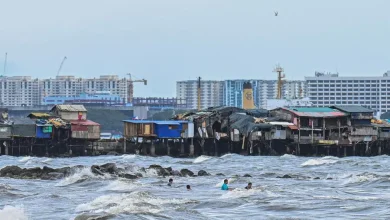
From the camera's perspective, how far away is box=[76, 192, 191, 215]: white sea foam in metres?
45.5

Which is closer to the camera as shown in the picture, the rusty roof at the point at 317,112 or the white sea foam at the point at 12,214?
the white sea foam at the point at 12,214

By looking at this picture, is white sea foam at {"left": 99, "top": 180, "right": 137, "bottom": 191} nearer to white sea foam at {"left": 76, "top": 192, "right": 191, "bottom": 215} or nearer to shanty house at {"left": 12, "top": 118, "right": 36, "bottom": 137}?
white sea foam at {"left": 76, "top": 192, "right": 191, "bottom": 215}

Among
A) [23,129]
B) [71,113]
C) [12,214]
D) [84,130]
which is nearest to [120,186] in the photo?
[12,214]

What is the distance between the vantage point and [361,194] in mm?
55750

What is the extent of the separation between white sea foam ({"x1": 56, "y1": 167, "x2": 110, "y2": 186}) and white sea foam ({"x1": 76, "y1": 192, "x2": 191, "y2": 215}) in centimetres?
1316

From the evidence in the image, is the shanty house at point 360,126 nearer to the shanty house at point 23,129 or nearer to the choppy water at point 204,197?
the shanty house at point 23,129

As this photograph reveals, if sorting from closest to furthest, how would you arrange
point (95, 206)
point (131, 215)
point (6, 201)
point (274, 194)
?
point (131, 215) < point (95, 206) < point (6, 201) < point (274, 194)

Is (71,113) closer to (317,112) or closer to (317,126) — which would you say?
(317,112)

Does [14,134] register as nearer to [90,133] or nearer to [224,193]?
[90,133]

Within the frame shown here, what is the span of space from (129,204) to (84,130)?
69.4 meters

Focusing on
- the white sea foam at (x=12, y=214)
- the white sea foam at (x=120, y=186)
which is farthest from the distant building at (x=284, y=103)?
the white sea foam at (x=12, y=214)

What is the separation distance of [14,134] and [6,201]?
6368 centimetres

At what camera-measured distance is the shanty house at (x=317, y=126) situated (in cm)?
11375

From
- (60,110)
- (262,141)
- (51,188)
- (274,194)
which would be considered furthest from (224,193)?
(60,110)
